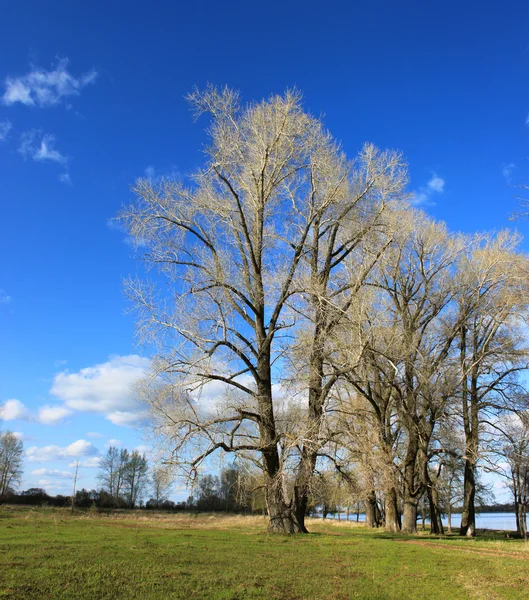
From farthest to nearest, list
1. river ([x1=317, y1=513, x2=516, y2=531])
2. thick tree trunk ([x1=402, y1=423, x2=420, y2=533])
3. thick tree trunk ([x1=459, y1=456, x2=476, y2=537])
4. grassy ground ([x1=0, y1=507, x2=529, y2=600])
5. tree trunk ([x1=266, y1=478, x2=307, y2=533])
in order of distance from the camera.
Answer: river ([x1=317, y1=513, x2=516, y2=531])
thick tree trunk ([x1=459, y1=456, x2=476, y2=537])
thick tree trunk ([x1=402, y1=423, x2=420, y2=533])
tree trunk ([x1=266, y1=478, x2=307, y2=533])
grassy ground ([x1=0, y1=507, x2=529, y2=600])

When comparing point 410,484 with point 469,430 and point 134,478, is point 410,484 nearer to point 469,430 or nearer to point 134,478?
point 469,430

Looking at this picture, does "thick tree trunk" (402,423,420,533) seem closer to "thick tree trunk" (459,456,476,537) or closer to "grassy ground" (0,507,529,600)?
"thick tree trunk" (459,456,476,537)

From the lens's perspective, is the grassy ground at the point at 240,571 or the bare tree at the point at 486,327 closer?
the grassy ground at the point at 240,571

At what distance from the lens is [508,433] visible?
26297 millimetres

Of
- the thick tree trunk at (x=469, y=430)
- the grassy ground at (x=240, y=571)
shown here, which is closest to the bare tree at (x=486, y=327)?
the thick tree trunk at (x=469, y=430)

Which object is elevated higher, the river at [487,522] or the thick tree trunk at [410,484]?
the thick tree trunk at [410,484]

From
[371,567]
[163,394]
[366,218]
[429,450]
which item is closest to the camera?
[371,567]

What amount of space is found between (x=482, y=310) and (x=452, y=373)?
3.74 meters

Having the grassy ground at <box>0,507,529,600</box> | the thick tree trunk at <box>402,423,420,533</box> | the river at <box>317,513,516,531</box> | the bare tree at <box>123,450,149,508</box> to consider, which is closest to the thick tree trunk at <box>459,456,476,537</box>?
the thick tree trunk at <box>402,423,420,533</box>

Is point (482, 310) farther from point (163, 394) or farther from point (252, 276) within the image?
point (163, 394)

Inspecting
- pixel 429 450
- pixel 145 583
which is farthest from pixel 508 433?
pixel 145 583

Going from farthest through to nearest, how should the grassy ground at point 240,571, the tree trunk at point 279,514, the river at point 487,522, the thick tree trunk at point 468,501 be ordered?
the river at point 487,522, the thick tree trunk at point 468,501, the tree trunk at point 279,514, the grassy ground at point 240,571

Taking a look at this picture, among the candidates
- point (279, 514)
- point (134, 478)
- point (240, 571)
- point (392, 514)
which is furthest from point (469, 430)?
point (134, 478)

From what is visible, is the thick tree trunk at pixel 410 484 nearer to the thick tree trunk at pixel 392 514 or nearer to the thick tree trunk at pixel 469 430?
the thick tree trunk at pixel 392 514
